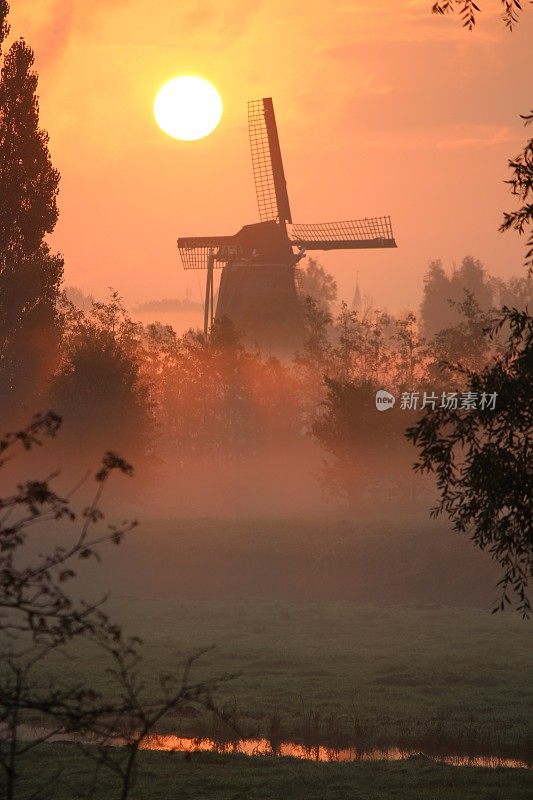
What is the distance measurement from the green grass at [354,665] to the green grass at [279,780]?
453 cm

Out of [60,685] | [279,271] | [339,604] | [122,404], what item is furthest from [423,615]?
[279,271]

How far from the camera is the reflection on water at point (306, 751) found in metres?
23.5

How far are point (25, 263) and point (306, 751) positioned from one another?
39667 mm

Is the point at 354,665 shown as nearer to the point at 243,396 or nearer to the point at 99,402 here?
the point at 99,402

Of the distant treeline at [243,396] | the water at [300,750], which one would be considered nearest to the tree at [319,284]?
the distant treeline at [243,396]

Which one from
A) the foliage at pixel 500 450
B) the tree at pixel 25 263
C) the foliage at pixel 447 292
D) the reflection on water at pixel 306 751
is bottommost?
the reflection on water at pixel 306 751

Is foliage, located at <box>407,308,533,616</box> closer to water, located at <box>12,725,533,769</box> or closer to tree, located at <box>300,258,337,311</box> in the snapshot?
water, located at <box>12,725,533,769</box>

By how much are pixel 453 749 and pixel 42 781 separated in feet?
32.0

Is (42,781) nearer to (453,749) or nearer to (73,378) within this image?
(453,749)

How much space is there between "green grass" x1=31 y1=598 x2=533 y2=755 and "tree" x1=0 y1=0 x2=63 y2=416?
16.0 m

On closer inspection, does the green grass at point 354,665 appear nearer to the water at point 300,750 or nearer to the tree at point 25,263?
the water at point 300,750

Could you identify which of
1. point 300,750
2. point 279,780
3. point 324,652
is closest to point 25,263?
point 324,652

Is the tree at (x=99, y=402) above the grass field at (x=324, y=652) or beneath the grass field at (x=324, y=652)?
above

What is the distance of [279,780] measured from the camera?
1970cm
